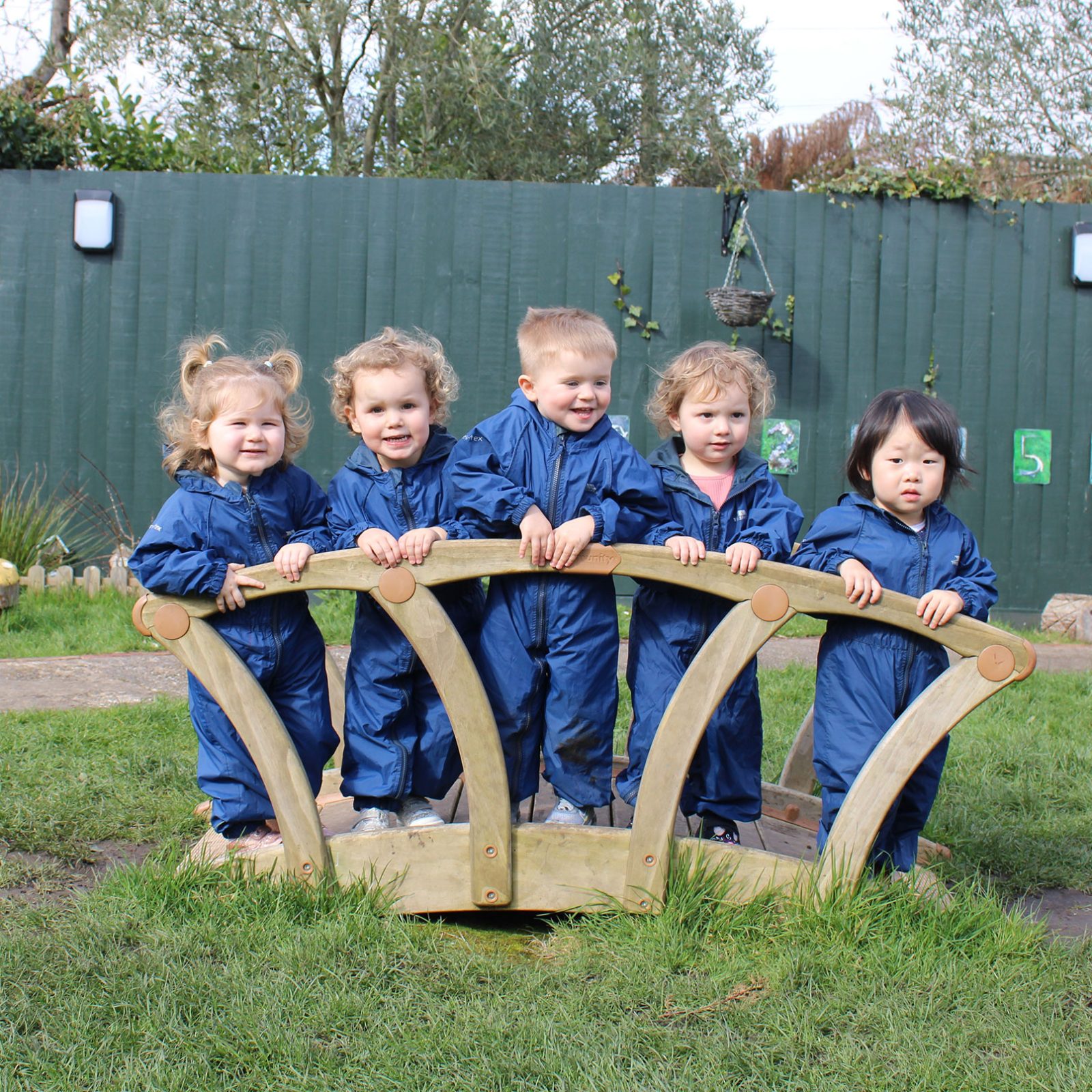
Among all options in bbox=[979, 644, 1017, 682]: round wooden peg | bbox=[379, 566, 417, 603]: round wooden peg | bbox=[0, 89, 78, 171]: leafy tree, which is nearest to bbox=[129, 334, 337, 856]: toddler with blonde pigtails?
bbox=[379, 566, 417, 603]: round wooden peg

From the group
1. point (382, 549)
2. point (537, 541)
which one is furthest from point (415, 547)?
point (537, 541)

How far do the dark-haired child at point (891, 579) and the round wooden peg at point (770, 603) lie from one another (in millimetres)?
249

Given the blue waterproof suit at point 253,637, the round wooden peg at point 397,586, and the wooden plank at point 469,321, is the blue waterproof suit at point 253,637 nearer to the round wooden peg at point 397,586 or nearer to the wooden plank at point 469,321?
the round wooden peg at point 397,586

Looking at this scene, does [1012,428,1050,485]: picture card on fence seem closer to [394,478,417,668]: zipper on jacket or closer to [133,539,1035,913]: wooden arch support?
[133,539,1035,913]: wooden arch support

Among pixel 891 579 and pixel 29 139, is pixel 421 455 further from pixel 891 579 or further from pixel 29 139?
pixel 29 139

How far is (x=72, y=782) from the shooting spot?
354 centimetres

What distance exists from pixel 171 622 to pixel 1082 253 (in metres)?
6.82

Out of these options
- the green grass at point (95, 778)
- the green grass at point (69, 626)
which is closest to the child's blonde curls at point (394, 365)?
the green grass at point (95, 778)

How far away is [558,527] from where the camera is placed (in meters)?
2.61

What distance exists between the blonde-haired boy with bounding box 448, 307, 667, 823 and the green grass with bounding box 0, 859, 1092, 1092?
0.40 m

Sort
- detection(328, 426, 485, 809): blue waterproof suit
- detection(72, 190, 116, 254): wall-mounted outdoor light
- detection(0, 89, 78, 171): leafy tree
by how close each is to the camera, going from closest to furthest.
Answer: detection(328, 426, 485, 809): blue waterproof suit < detection(72, 190, 116, 254): wall-mounted outdoor light < detection(0, 89, 78, 171): leafy tree

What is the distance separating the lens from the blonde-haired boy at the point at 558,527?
262 centimetres

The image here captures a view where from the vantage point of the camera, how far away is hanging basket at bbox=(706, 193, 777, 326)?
693cm

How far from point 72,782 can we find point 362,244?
4.67 m
